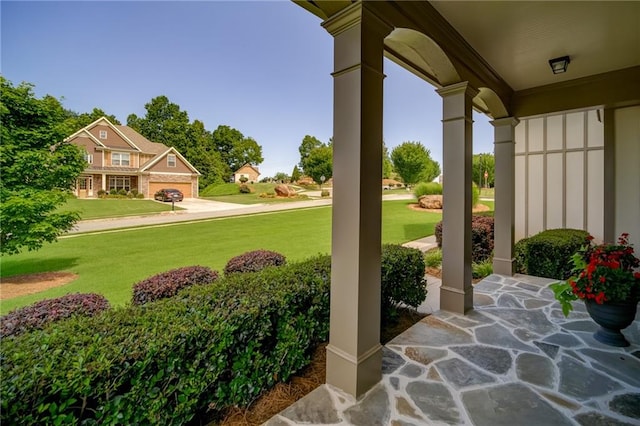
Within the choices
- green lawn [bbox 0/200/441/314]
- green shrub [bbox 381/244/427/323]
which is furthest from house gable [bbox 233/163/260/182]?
green shrub [bbox 381/244/427/323]

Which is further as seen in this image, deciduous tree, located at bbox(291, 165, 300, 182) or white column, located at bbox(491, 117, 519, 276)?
deciduous tree, located at bbox(291, 165, 300, 182)

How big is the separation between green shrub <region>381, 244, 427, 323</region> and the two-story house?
1105cm

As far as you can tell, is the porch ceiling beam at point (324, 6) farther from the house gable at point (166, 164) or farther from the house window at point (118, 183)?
the house gable at point (166, 164)

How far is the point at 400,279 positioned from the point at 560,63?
11.5 ft

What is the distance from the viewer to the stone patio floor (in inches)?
72.1

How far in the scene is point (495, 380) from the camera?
7.22ft

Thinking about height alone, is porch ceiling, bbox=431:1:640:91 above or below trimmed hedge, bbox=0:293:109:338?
above

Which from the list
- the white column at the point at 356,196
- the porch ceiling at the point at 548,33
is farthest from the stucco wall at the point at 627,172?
the white column at the point at 356,196

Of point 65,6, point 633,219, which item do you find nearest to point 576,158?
point 633,219

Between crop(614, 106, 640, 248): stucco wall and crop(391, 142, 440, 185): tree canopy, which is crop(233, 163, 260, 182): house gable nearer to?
crop(391, 142, 440, 185): tree canopy

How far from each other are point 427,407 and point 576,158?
6846mm

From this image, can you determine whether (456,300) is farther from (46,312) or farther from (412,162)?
(412,162)

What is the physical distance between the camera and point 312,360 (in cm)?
257

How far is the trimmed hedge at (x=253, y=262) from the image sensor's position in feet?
13.5
